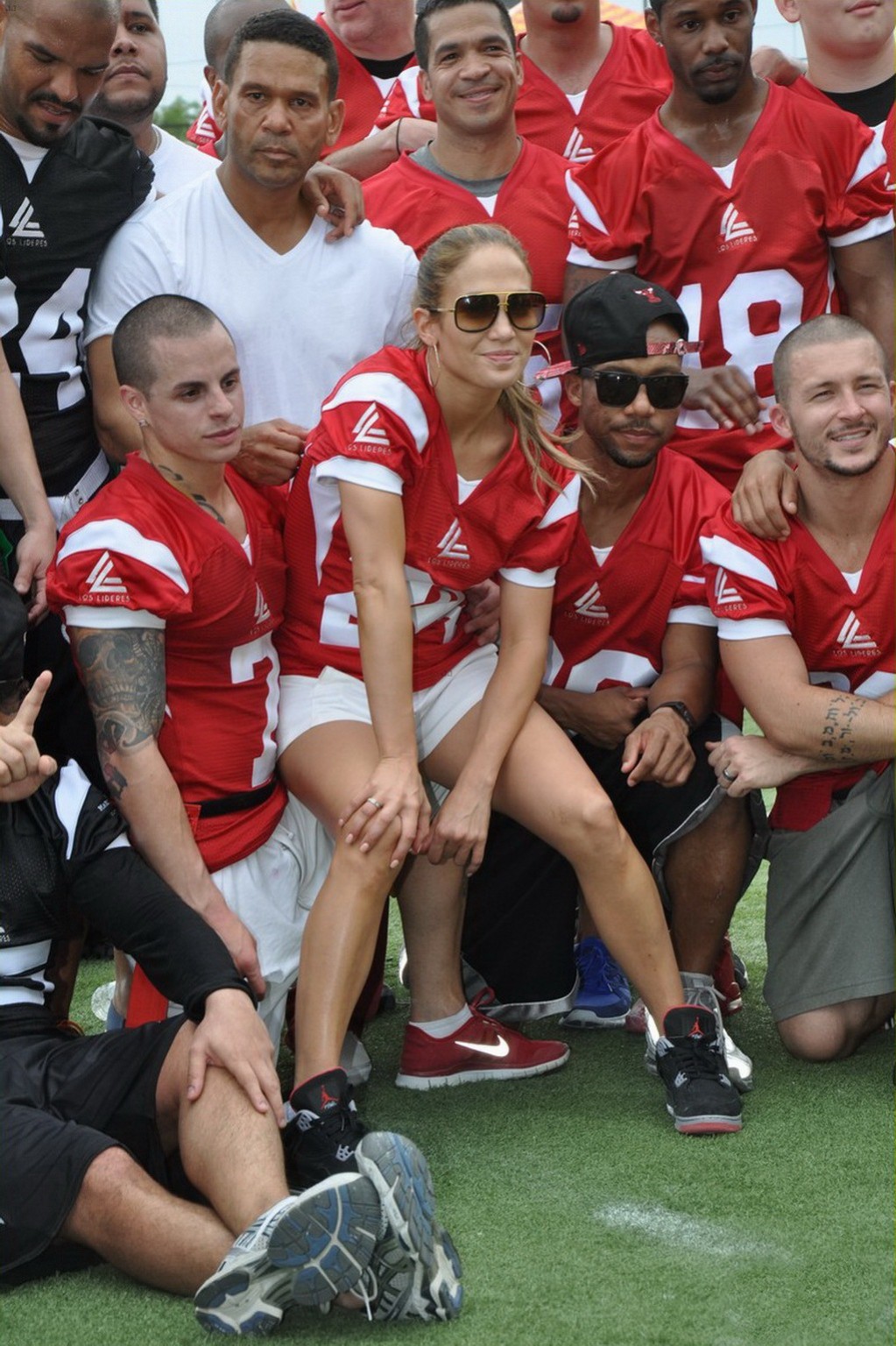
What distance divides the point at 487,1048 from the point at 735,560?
1248 millimetres

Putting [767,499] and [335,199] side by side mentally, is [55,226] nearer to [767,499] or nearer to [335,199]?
[335,199]

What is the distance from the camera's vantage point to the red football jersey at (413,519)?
358cm

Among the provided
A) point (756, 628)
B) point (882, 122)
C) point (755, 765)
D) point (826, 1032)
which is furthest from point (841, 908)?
point (882, 122)

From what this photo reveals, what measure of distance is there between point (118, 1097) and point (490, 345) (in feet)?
5.61

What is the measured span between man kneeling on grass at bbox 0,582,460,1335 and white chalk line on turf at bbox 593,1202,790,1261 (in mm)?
402

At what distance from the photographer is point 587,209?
4.20 metres

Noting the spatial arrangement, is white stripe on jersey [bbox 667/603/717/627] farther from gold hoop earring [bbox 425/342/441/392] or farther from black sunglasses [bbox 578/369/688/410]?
gold hoop earring [bbox 425/342/441/392]

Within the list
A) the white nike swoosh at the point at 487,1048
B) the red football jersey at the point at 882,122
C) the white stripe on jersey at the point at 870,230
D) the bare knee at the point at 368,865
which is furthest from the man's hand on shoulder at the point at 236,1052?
the red football jersey at the point at 882,122

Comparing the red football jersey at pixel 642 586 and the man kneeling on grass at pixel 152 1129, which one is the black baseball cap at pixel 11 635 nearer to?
the man kneeling on grass at pixel 152 1129

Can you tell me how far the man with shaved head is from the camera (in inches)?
146

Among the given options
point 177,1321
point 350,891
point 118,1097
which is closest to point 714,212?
point 350,891

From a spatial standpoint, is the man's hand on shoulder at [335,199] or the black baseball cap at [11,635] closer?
the black baseball cap at [11,635]

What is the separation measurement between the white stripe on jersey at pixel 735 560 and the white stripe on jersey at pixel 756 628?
78 millimetres

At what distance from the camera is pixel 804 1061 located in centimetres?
382
